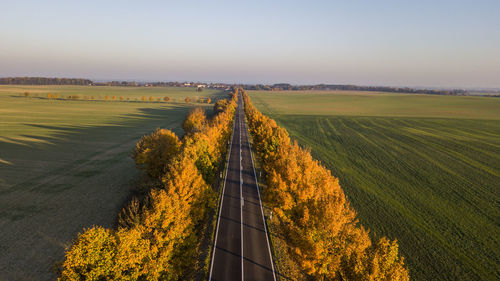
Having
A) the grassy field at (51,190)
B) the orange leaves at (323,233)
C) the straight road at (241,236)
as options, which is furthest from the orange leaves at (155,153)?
the orange leaves at (323,233)

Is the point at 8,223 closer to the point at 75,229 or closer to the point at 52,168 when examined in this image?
the point at 75,229

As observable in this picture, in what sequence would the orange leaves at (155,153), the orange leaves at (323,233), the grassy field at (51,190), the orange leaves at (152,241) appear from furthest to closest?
1. the orange leaves at (155,153)
2. the grassy field at (51,190)
3. the orange leaves at (323,233)
4. the orange leaves at (152,241)

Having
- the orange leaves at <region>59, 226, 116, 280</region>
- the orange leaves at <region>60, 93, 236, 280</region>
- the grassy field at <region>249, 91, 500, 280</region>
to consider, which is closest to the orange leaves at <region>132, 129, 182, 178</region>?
the orange leaves at <region>60, 93, 236, 280</region>

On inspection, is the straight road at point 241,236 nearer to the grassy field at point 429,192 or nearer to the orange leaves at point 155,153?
the orange leaves at point 155,153

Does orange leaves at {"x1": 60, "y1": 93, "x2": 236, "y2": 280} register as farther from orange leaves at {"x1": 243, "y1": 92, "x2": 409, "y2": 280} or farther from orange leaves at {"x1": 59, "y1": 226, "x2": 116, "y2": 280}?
orange leaves at {"x1": 243, "y1": 92, "x2": 409, "y2": 280}

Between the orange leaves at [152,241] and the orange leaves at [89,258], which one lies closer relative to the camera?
the orange leaves at [89,258]

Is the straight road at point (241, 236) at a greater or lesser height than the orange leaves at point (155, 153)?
lesser

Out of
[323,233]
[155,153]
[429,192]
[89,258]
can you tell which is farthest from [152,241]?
[429,192]
